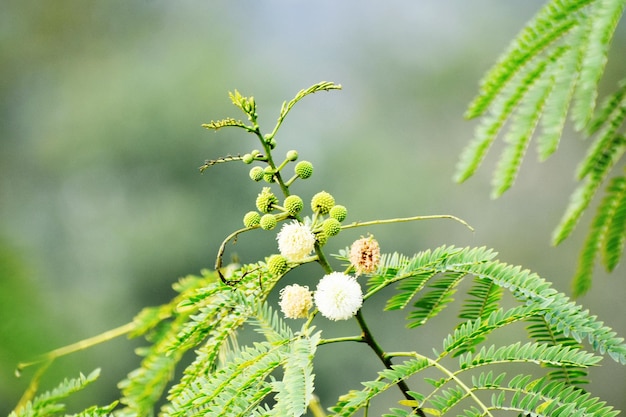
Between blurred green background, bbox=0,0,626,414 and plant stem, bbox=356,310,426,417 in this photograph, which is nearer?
plant stem, bbox=356,310,426,417

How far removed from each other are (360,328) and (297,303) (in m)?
0.06

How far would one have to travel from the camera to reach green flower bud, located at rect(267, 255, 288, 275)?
54cm

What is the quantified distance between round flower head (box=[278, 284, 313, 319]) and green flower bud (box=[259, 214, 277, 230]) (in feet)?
0.18

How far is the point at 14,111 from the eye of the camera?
8828 mm

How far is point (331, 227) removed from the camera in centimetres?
53

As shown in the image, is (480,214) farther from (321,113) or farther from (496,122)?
(496,122)

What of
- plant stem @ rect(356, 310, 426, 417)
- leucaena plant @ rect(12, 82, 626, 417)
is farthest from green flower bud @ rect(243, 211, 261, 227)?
plant stem @ rect(356, 310, 426, 417)

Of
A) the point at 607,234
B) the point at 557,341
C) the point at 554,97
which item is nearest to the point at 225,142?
the point at 607,234

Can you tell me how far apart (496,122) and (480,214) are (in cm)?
680

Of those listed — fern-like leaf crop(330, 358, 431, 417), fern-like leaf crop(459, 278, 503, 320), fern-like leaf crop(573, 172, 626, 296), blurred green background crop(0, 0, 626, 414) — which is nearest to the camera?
fern-like leaf crop(330, 358, 431, 417)

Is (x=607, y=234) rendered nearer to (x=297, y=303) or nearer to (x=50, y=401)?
(x=297, y=303)

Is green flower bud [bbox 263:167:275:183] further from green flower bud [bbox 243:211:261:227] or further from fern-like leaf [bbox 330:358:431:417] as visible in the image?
fern-like leaf [bbox 330:358:431:417]

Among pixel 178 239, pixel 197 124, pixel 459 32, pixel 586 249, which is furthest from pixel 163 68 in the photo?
pixel 586 249

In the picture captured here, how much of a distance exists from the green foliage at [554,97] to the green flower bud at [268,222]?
0.80 feet
